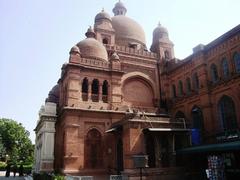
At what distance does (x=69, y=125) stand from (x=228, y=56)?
13.8 meters

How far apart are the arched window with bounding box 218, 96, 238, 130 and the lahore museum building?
0.24 ft

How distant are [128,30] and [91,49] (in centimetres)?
832

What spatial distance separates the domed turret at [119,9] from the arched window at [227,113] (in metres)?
21.3

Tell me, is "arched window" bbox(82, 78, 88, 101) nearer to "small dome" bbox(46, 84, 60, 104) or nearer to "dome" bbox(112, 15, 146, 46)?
"small dome" bbox(46, 84, 60, 104)

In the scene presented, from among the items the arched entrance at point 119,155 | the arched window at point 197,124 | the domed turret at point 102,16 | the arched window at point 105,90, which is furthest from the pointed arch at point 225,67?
the domed turret at point 102,16

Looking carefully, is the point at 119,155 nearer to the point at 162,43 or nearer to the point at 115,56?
the point at 115,56

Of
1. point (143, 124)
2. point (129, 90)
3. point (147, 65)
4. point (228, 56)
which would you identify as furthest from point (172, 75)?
point (143, 124)

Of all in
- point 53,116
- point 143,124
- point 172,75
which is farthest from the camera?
point 172,75

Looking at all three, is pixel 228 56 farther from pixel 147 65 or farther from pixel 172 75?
pixel 147 65

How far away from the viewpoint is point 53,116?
961 inches

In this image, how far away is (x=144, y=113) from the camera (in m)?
21.5

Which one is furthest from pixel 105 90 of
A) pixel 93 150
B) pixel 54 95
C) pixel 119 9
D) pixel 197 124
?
pixel 119 9

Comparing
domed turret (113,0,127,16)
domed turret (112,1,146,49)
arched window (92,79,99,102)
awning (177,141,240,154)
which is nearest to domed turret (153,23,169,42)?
domed turret (112,1,146,49)

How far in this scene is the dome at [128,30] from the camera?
3033cm
